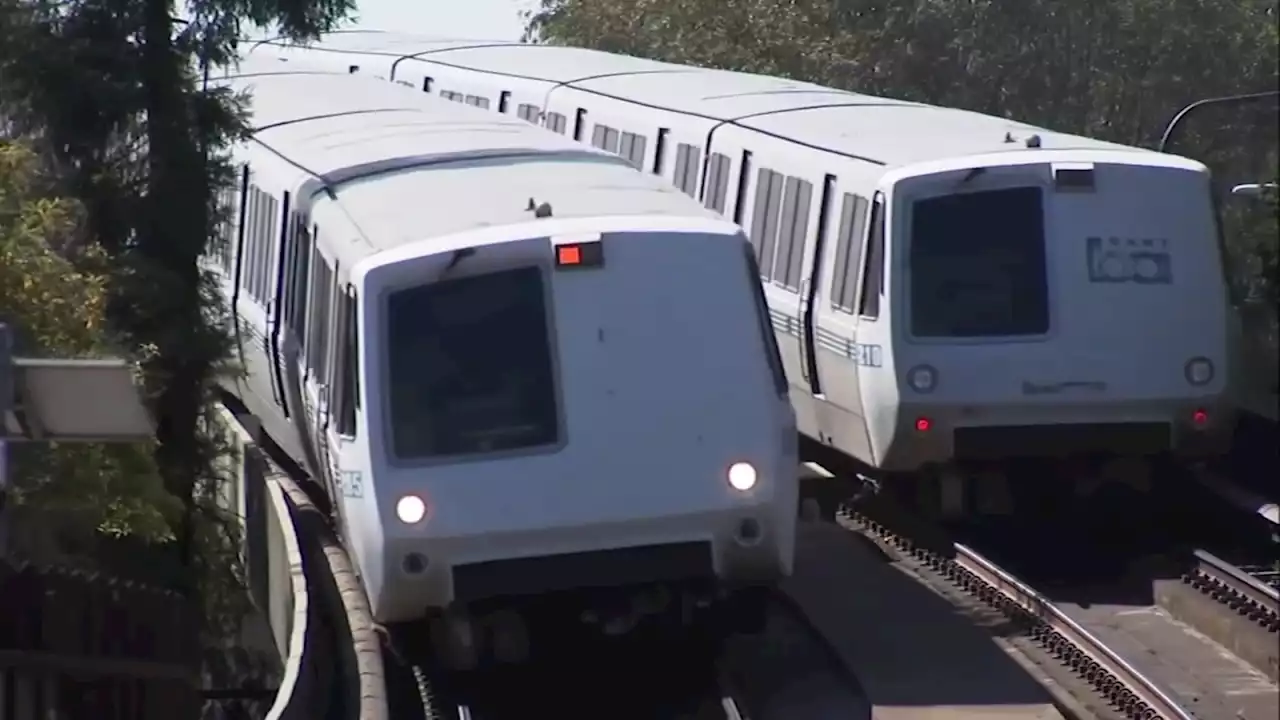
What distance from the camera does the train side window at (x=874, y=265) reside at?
12953 mm

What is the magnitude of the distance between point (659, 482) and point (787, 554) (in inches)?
27.4

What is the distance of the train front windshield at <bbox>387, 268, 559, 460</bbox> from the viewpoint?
10.2 m

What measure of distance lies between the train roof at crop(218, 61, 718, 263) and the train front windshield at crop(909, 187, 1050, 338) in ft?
5.31

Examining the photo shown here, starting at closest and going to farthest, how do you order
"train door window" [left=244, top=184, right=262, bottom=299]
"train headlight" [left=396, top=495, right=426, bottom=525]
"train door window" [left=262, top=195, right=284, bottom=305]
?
"train headlight" [left=396, top=495, right=426, bottom=525]
"train door window" [left=262, top=195, right=284, bottom=305]
"train door window" [left=244, top=184, right=262, bottom=299]

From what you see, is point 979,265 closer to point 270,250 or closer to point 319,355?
point 319,355

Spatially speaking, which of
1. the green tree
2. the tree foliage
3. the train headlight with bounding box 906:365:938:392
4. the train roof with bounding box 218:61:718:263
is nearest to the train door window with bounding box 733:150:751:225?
the train roof with bounding box 218:61:718:263

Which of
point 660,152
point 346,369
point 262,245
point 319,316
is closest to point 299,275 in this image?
point 319,316

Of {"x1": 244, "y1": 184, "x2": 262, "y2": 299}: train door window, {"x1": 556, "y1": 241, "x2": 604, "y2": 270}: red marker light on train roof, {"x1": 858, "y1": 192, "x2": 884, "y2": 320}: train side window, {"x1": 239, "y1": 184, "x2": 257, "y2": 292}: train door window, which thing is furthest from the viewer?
{"x1": 239, "y1": 184, "x2": 257, "y2": 292}: train door window

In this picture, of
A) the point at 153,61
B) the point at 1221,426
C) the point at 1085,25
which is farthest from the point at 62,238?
the point at 1085,25

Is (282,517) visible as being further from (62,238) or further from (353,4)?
(353,4)

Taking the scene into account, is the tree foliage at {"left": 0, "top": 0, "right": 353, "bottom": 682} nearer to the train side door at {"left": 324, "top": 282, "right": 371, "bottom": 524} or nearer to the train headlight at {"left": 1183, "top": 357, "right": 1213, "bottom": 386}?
the train side door at {"left": 324, "top": 282, "right": 371, "bottom": 524}

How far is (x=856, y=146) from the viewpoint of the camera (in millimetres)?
14070

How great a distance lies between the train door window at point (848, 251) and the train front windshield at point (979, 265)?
0.52 m

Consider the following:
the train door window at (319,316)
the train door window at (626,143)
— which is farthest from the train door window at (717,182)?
the train door window at (319,316)
